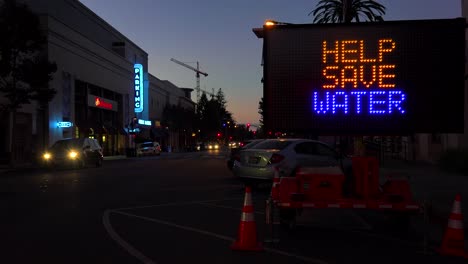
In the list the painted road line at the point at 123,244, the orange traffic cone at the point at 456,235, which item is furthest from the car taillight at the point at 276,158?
the orange traffic cone at the point at 456,235

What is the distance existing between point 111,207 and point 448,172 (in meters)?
13.3

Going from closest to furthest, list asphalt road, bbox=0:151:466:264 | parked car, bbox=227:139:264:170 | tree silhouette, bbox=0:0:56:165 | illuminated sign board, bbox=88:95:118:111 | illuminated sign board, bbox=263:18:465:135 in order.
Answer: asphalt road, bbox=0:151:466:264
illuminated sign board, bbox=263:18:465:135
parked car, bbox=227:139:264:170
tree silhouette, bbox=0:0:56:165
illuminated sign board, bbox=88:95:118:111

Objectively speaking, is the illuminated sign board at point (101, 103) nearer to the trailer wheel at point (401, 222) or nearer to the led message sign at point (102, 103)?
the led message sign at point (102, 103)

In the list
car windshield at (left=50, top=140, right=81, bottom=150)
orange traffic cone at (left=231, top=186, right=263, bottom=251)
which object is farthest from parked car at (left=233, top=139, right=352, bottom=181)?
car windshield at (left=50, top=140, right=81, bottom=150)

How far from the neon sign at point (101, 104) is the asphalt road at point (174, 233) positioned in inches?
1381

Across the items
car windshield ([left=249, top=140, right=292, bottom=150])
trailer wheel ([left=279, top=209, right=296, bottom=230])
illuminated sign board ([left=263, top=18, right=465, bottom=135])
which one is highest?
illuminated sign board ([left=263, top=18, right=465, bottom=135])

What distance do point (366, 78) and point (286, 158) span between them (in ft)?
20.7

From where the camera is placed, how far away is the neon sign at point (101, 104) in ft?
163

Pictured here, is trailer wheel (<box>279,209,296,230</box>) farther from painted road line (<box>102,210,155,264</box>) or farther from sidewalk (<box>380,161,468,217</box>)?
painted road line (<box>102,210,155,264</box>)

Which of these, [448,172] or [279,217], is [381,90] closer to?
[279,217]

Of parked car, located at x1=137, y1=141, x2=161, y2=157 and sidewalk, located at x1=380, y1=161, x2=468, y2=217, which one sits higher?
parked car, located at x1=137, y1=141, x2=161, y2=157

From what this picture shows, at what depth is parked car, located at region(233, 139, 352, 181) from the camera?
606 inches

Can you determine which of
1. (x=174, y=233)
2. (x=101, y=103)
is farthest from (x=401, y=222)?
(x=101, y=103)

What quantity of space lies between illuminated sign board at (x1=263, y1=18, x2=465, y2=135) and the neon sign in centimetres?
4193
